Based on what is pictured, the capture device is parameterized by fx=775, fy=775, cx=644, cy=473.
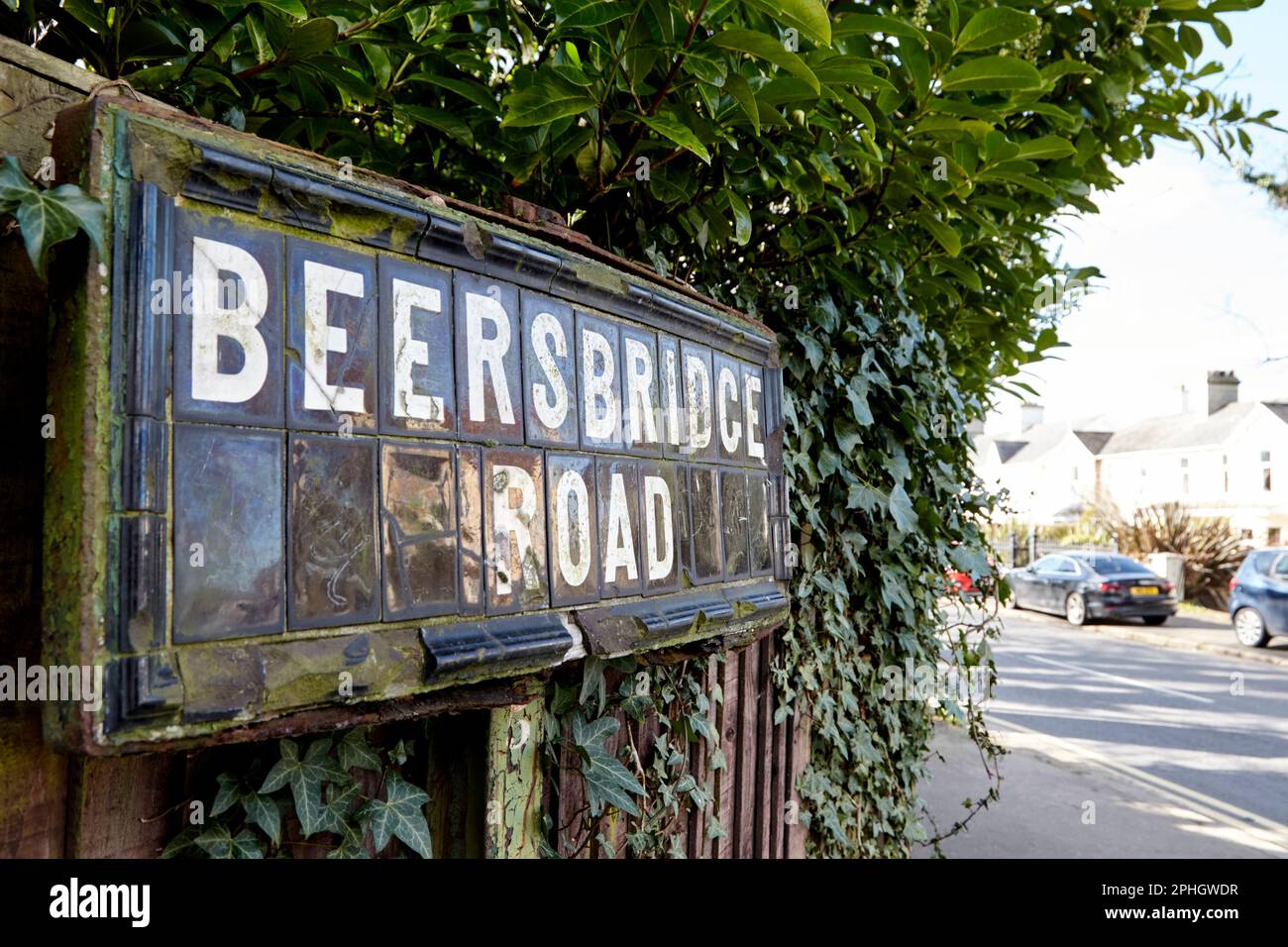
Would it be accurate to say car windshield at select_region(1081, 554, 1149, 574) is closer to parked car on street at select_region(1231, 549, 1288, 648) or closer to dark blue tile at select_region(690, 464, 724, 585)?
parked car on street at select_region(1231, 549, 1288, 648)

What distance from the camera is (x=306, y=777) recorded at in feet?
3.87

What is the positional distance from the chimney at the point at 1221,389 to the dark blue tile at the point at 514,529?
123 feet

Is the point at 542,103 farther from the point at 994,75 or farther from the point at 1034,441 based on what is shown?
the point at 1034,441

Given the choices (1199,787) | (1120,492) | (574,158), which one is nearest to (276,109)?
(574,158)

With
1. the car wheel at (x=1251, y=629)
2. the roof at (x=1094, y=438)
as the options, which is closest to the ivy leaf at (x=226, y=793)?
the car wheel at (x=1251, y=629)

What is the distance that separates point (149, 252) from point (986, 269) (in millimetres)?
2874

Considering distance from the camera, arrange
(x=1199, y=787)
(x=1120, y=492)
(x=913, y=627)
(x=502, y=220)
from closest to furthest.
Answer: (x=502, y=220) < (x=913, y=627) < (x=1199, y=787) < (x=1120, y=492)

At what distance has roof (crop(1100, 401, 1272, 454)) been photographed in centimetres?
2880

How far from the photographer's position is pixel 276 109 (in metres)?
1.62

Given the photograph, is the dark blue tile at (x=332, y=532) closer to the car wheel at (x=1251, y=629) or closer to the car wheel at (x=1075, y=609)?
the car wheel at (x=1251, y=629)

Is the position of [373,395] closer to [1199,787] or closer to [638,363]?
[638,363]

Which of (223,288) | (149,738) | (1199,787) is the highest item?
(223,288)

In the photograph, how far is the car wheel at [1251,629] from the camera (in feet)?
36.7

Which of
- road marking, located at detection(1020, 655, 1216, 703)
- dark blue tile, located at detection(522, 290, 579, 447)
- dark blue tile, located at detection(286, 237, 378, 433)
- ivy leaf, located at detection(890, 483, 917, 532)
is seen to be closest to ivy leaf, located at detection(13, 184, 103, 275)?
dark blue tile, located at detection(286, 237, 378, 433)
